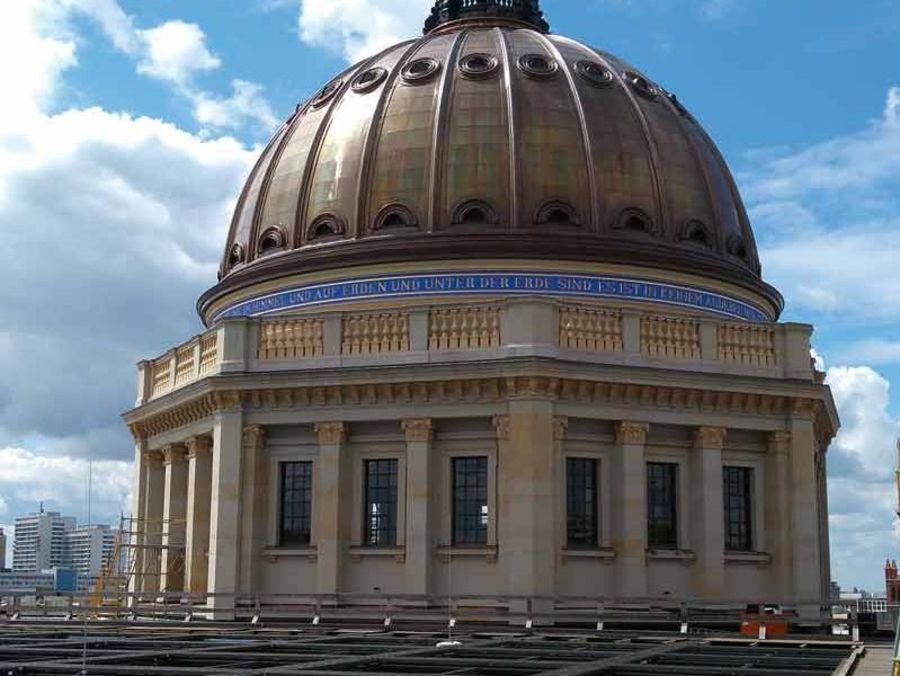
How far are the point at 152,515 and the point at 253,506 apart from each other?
916 cm

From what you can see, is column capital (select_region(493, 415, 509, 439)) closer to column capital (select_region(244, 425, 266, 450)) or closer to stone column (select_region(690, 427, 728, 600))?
stone column (select_region(690, 427, 728, 600))

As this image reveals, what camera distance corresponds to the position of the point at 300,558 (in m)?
41.1

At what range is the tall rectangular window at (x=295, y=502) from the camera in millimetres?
41594

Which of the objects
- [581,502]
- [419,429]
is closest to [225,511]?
[419,429]

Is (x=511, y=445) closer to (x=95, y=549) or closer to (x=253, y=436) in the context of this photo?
(x=253, y=436)

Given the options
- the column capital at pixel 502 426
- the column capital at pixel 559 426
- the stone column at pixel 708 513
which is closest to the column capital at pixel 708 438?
the stone column at pixel 708 513

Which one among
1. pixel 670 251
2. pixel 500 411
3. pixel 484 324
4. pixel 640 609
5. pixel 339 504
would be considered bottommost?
pixel 640 609

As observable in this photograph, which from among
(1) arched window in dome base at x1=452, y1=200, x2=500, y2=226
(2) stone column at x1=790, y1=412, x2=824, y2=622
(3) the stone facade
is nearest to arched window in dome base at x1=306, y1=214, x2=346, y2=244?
(1) arched window in dome base at x1=452, y1=200, x2=500, y2=226

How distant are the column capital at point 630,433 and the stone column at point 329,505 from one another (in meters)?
7.66

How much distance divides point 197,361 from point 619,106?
1677cm

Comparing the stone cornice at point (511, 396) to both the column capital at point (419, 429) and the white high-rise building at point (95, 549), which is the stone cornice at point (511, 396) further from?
the white high-rise building at point (95, 549)

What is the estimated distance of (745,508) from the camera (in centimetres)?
4253

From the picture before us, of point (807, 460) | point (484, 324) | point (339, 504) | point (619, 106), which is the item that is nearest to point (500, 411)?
point (484, 324)

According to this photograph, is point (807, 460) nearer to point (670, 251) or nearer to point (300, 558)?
point (670, 251)
